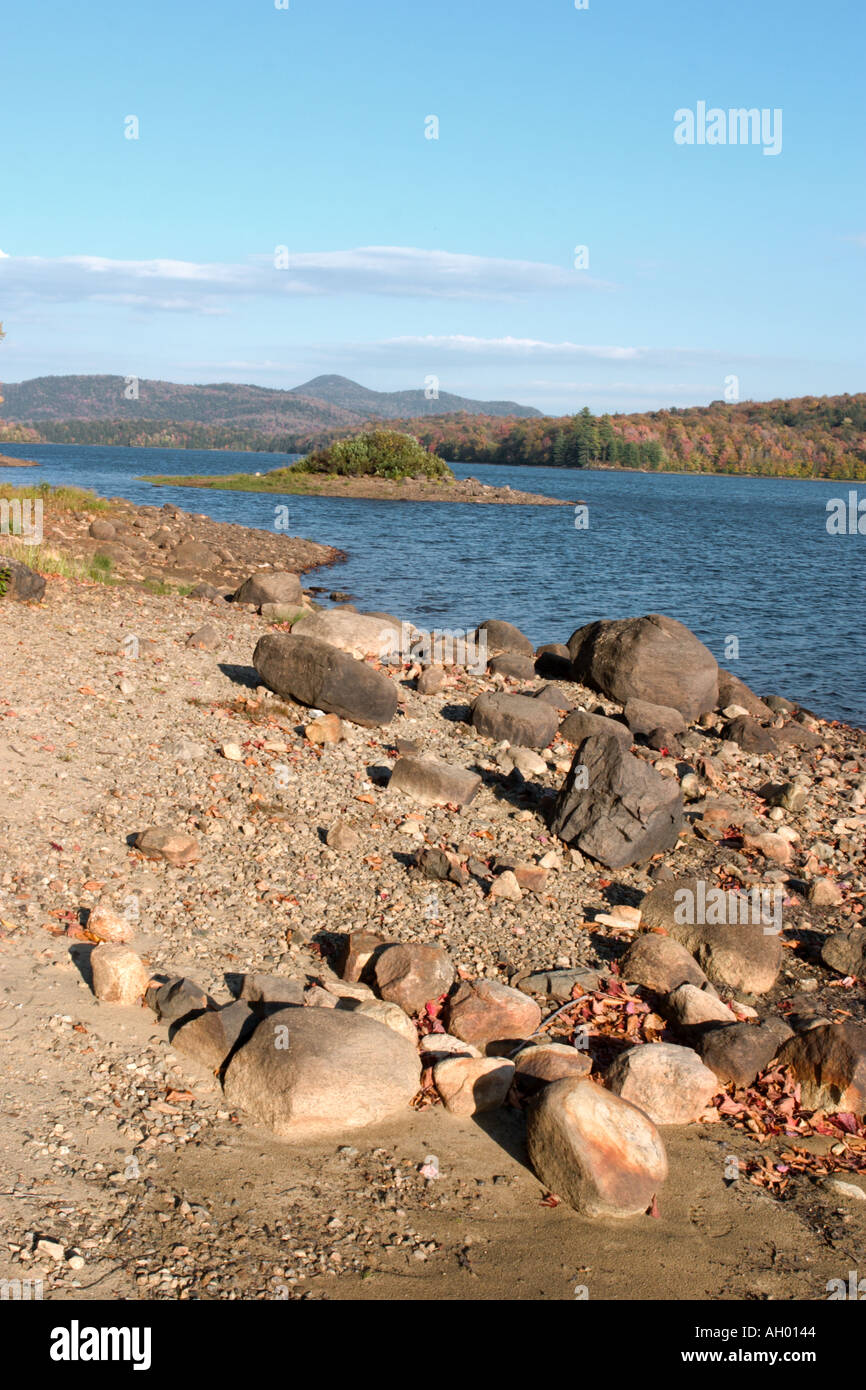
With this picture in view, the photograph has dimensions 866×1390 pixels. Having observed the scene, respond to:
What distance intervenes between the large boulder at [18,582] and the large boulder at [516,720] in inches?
310

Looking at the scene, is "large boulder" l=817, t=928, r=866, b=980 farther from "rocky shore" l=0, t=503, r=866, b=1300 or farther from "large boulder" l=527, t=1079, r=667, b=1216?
"large boulder" l=527, t=1079, r=667, b=1216

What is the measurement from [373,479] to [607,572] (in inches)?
1497

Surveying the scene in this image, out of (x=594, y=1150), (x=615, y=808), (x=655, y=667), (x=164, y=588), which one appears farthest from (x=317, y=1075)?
(x=164, y=588)

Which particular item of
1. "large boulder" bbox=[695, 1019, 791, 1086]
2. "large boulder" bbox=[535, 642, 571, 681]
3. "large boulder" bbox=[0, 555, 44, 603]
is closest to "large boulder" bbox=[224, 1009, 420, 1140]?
"large boulder" bbox=[695, 1019, 791, 1086]

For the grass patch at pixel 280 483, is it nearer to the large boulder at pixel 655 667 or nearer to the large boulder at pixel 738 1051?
the large boulder at pixel 655 667

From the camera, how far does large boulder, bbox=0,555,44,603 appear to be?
650 inches

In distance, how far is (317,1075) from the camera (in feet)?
20.1

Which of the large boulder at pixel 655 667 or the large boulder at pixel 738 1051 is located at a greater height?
the large boulder at pixel 655 667

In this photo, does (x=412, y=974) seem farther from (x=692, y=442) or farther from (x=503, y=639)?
(x=692, y=442)

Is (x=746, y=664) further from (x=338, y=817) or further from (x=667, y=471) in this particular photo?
(x=667, y=471)

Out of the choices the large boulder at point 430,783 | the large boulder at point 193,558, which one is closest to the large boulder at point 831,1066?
the large boulder at point 430,783

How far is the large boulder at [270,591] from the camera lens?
21.1 meters
